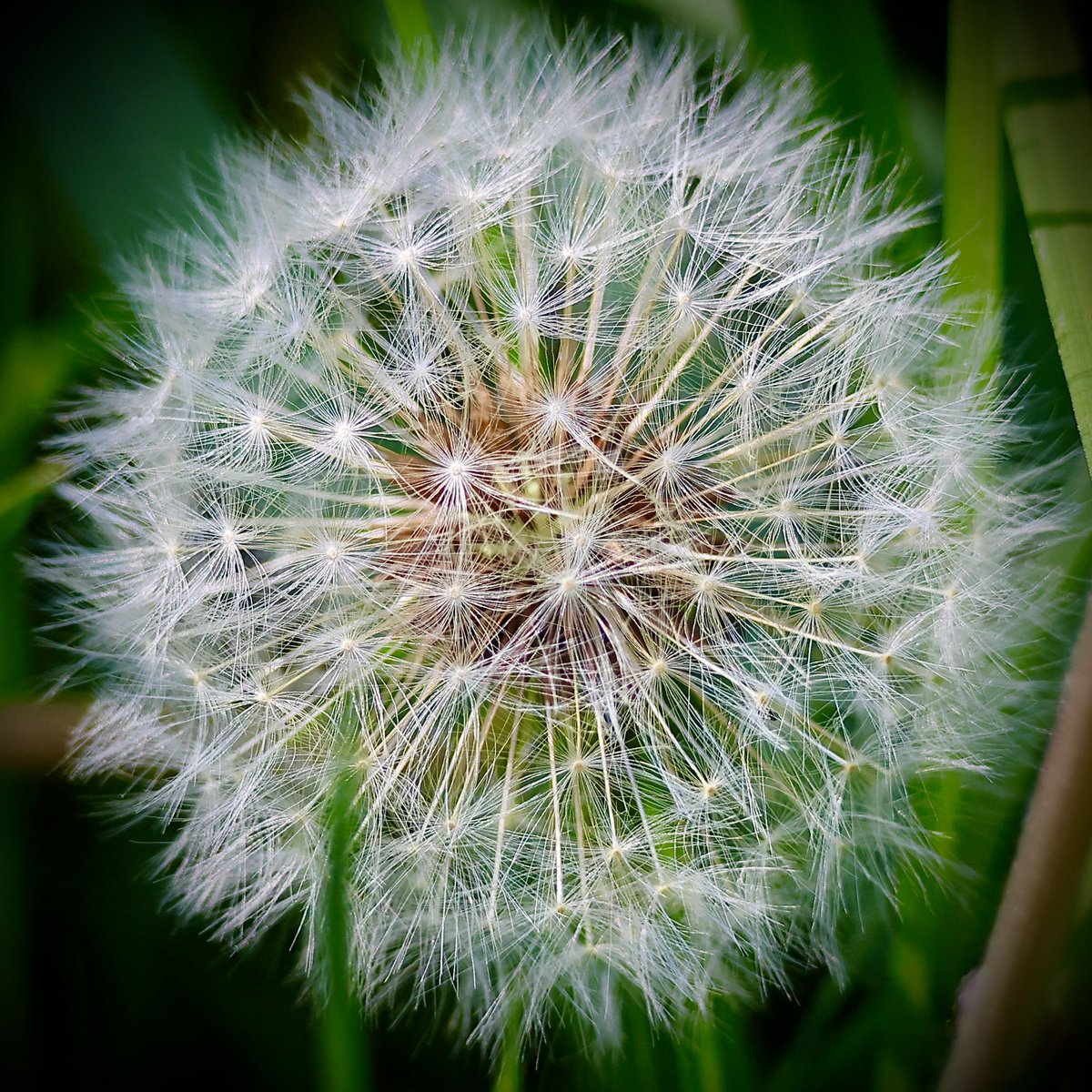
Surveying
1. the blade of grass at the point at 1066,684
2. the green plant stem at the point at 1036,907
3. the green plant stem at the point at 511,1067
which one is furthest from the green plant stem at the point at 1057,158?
the green plant stem at the point at 511,1067

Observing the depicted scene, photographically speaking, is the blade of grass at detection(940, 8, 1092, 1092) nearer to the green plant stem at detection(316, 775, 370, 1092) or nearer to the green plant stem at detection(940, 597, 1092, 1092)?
the green plant stem at detection(940, 597, 1092, 1092)

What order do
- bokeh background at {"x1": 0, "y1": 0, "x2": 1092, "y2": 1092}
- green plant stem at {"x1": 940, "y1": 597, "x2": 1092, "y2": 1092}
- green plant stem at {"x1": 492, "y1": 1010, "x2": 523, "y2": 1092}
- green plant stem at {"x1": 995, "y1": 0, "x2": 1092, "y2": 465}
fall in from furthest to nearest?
1. bokeh background at {"x1": 0, "y1": 0, "x2": 1092, "y2": 1092}
2. green plant stem at {"x1": 492, "y1": 1010, "x2": 523, "y2": 1092}
3. green plant stem at {"x1": 995, "y1": 0, "x2": 1092, "y2": 465}
4. green plant stem at {"x1": 940, "y1": 597, "x2": 1092, "y2": 1092}

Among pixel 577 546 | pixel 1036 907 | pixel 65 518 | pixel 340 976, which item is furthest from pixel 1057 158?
pixel 65 518

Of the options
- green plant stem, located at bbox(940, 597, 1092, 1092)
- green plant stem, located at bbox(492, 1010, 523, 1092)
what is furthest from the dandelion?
green plant stem, located at bbox(940, 597, 1092, 1092)

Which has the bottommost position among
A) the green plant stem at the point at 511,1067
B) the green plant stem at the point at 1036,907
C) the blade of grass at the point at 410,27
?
the green plant stem at the point at 511,1067

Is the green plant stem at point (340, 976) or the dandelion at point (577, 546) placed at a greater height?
the dandelion at point (577, 546)

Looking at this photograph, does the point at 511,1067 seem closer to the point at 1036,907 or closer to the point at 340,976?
the point at 340,976

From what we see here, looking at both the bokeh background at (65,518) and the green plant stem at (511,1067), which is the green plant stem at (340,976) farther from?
the bokeh background at (65,518)
